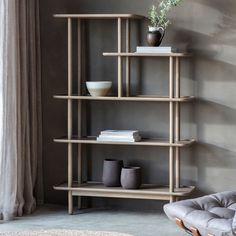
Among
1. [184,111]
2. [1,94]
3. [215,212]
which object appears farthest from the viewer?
[184,111]

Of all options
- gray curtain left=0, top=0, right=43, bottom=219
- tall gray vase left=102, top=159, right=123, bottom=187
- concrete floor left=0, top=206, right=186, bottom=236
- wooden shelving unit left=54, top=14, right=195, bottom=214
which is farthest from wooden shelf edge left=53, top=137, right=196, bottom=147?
concrete floor left=0, top=206, right=186, bottom=236

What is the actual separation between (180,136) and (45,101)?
1179 millimetres

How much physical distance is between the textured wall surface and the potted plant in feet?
0.32

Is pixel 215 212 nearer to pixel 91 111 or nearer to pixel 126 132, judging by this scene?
pixel 126 132

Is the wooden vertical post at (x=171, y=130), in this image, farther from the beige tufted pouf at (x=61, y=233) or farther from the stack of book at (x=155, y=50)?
the beige tufted pouf at (x=61, y=233)

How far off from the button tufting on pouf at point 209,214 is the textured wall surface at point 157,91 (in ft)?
3.00

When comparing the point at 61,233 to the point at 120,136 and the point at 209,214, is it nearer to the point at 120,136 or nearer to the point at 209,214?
the point at 120,136

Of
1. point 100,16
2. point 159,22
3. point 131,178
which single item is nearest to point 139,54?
point 159,22

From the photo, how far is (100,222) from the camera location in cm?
525

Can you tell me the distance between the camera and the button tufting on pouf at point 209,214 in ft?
12.9

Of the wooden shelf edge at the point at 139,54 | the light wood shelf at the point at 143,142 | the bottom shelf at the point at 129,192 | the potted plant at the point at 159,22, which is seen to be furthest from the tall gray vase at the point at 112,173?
the potted plant at the point at 159,22

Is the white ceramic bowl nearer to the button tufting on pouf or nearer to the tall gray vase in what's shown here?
the tall gray vase

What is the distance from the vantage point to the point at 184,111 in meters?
5.56

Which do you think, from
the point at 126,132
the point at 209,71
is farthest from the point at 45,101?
the point at 209,71
